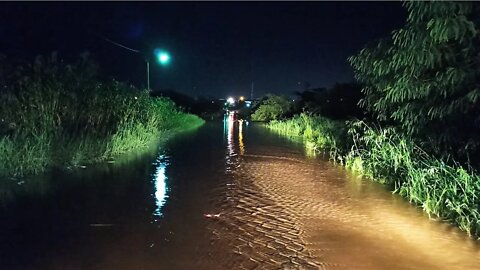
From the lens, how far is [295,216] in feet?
25.0

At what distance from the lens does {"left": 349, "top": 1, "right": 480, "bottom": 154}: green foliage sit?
7.10m

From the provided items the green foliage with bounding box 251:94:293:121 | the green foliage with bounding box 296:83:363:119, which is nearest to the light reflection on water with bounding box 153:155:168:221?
the green foliage with bounding box 296:83:363:119

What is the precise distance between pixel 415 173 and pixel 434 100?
1.49 meters

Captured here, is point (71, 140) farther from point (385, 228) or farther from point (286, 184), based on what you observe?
point (385, 228)

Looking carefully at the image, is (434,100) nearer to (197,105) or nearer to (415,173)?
(415,173)

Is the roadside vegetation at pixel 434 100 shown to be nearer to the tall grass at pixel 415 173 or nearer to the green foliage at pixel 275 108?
the tall grass at pixel 415 173

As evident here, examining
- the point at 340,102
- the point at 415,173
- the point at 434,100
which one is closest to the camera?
the point at 434,100

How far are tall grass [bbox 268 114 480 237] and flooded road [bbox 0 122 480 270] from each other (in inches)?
12.4

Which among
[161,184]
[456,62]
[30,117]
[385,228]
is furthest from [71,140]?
[456,62]

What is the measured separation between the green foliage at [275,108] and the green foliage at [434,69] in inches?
1476

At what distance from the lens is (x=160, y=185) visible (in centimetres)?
1006

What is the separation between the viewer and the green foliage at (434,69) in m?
7.10

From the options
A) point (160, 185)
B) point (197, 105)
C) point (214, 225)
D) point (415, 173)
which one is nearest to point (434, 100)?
point (415, 173)

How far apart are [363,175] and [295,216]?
470cm
